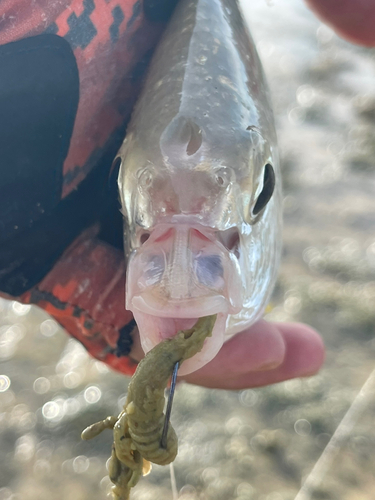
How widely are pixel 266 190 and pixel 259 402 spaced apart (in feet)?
5.41

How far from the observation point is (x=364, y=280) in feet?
9.53

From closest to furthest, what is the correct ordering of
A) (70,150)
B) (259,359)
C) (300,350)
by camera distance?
(70,150) < (259,359) < (300,350)

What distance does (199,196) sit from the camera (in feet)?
2.55

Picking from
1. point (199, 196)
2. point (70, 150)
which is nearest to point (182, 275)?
point (199, 196)

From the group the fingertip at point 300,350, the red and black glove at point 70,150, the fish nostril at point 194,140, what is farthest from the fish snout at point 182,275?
the fingertip at point 300,350

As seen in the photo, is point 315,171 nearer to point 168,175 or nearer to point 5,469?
point 5,469

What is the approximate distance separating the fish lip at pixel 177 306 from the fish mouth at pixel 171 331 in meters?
0.03

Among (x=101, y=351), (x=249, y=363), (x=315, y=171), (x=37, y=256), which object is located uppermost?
(x=37, y=256)

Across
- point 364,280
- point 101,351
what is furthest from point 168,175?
point 364,280

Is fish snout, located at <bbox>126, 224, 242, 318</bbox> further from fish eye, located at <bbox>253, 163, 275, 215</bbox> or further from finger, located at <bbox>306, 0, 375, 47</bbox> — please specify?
finger, located at <bbox>306, 0, 375, 47</bbox>

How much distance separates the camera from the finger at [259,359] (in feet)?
4.55

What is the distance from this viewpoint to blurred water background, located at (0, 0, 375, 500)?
2.08 m

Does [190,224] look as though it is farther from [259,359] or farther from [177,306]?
[259,359]

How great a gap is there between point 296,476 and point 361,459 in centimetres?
29
